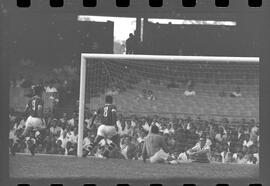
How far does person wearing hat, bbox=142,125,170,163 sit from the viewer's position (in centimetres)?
695

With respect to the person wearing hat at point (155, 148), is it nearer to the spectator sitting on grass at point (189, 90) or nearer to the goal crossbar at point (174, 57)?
the spectator sitting on grass at point (189, 90)

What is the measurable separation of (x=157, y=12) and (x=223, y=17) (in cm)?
58

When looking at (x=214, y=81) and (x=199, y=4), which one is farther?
(x=214, y=81)

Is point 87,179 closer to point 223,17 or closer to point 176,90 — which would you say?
point 176,90

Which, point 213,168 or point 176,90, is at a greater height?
point 176,90

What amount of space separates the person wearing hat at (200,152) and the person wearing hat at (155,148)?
22cm

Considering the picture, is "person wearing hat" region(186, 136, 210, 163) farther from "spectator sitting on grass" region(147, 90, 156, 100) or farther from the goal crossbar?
the goal crossbar

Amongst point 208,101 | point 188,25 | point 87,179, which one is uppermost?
point 188,25

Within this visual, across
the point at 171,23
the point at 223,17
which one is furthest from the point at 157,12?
the point at 223,17

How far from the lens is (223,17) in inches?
266

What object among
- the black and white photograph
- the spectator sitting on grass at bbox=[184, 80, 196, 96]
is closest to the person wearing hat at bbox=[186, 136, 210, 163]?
the black and white photograph

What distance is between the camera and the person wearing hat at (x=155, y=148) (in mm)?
6953

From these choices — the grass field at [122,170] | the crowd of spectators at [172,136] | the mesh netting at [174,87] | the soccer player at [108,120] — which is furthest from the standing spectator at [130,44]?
the grass field at [122,170]

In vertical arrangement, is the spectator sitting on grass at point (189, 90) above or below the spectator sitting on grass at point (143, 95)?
above
